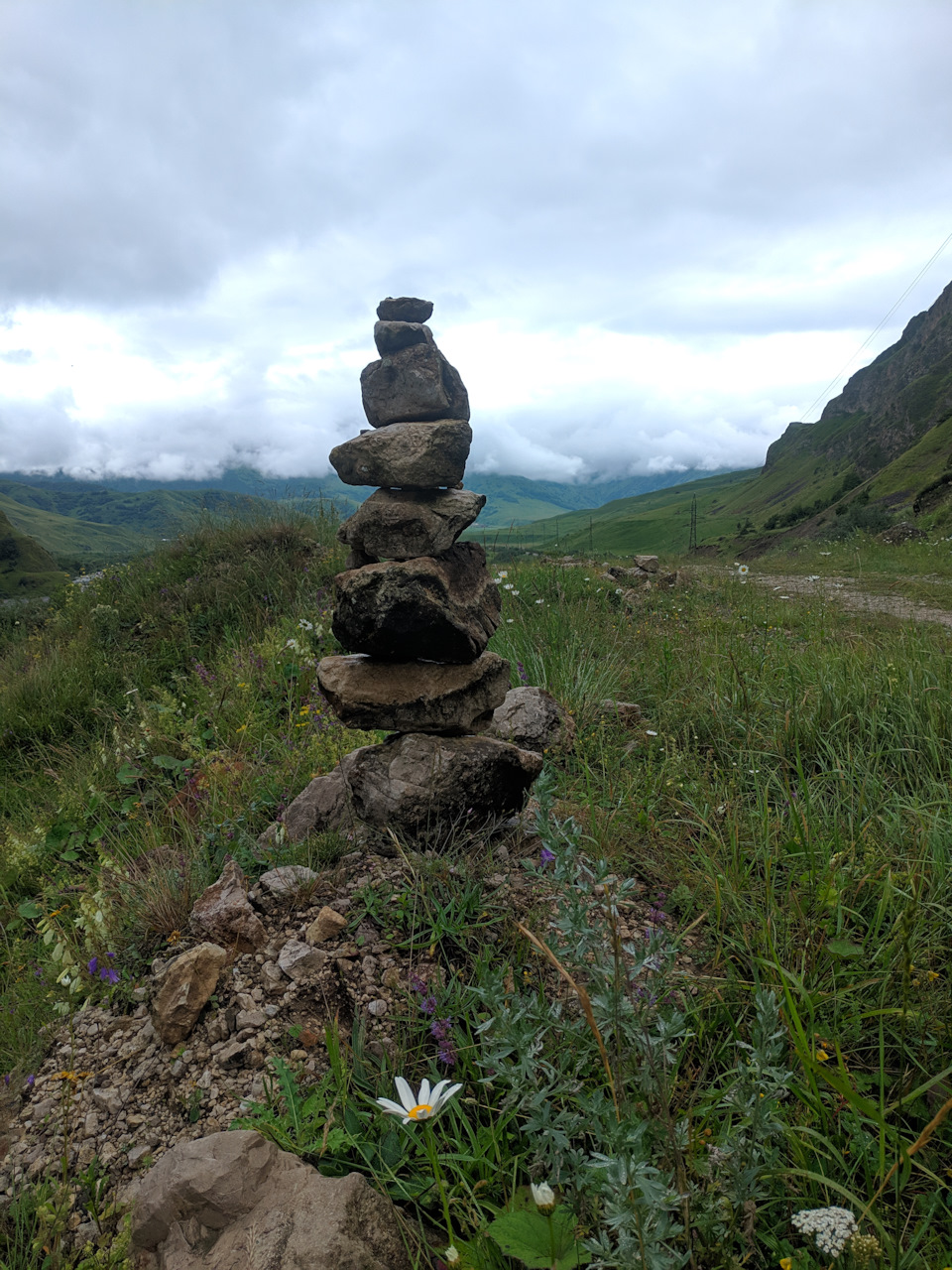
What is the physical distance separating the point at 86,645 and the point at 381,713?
780cm

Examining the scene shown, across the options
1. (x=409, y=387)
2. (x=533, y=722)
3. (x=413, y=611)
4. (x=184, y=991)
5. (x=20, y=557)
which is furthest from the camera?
(x=20, y=557)

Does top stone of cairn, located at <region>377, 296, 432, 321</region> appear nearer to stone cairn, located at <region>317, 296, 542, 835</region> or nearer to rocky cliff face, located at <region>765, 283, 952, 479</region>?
stone cairn, located at <region>317, 296, 542, 835</region>

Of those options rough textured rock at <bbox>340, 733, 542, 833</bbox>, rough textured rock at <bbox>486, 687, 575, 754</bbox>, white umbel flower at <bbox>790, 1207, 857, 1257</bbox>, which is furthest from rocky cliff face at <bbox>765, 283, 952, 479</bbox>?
white umbel flower at <bbox>790, 1207, 857, 1257</bbox>

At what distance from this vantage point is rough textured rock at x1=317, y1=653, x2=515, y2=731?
3586mm

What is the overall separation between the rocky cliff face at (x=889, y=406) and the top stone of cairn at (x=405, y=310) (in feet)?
161

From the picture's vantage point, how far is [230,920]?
117 inches

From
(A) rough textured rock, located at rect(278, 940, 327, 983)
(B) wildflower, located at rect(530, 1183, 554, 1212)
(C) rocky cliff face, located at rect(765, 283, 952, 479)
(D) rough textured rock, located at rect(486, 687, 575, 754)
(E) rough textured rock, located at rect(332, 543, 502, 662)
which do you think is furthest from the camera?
(C) rocky cliff face, located at rect(765, 283, 952, 479)

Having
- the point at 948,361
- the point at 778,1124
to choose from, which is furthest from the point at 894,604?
the point at 948,361

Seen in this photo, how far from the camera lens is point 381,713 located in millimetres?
3588

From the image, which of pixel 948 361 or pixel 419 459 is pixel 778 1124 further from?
pixel 948 361

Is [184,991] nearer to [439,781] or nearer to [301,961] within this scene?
[301,961]

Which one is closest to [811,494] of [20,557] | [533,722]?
[533,722]

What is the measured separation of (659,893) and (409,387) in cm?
312

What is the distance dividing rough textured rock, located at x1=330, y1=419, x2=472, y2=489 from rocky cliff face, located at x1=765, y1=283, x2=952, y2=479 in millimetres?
49552
